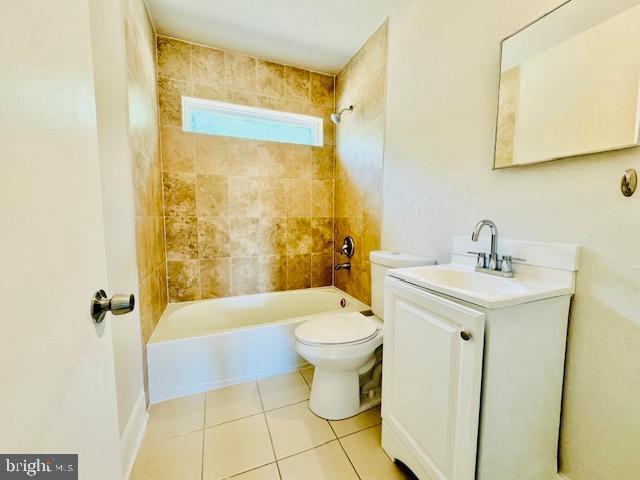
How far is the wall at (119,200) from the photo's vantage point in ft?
3.43

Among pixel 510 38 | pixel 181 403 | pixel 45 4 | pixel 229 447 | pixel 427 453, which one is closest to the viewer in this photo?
pixel 45 4

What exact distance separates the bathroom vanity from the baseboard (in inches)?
45.3

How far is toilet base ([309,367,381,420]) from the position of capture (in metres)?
1.40

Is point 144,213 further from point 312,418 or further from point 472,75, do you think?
point 472,75

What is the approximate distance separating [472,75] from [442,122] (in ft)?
0.77

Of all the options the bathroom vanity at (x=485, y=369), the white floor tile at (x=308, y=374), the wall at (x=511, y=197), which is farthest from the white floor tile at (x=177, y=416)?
the wall at (x=511, y=197)

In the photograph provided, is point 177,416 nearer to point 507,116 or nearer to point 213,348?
point 213,348

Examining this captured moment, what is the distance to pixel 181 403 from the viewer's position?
1.53 m

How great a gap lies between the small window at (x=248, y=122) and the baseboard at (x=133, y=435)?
1.95 metres

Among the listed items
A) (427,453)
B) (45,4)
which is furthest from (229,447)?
(45,4)

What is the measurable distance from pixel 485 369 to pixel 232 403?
139cm

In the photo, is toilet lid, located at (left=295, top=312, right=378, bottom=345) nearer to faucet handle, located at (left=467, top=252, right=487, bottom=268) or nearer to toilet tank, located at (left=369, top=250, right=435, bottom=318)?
toilet tank, located at (left=369, top=250, right=435, bottom=318)

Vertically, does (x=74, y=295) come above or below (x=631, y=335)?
above

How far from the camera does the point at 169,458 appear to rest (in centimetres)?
117
